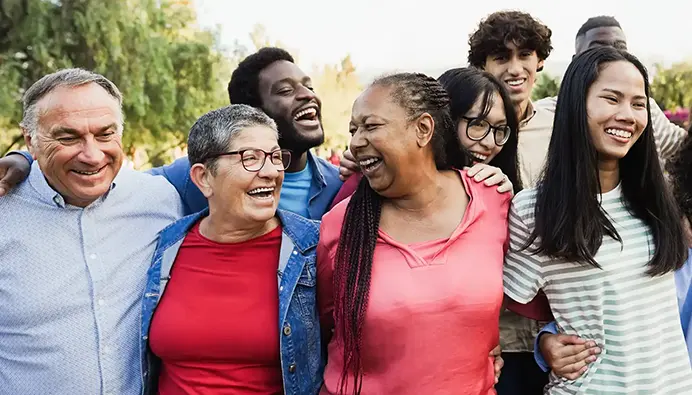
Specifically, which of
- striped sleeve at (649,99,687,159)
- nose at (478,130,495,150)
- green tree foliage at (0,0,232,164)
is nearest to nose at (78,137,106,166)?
nose at (478,130,495,150)

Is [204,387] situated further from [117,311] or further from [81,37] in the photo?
[81,37]

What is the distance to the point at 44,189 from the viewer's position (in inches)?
125

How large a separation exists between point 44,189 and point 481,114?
2.06 meters

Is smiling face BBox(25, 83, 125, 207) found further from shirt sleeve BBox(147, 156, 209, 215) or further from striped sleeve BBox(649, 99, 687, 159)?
striped sleeve BBox(649, 99, 687, 159)

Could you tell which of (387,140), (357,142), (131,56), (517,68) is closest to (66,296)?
(357,142)

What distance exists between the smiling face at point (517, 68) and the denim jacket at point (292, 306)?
→ 1672 millimetres

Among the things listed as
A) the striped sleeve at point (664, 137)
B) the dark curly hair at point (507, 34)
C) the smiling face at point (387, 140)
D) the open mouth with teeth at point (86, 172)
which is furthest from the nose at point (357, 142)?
the striped sleeve at point (664, 137)

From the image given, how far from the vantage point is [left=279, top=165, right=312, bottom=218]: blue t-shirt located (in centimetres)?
396

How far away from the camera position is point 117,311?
310 cm

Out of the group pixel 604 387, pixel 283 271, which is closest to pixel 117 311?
pixel 283 271

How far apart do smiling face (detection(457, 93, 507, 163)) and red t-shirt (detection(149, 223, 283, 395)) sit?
1.06m

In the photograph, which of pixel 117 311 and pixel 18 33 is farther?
pixel 18 33

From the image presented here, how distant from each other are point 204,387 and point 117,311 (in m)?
0.53

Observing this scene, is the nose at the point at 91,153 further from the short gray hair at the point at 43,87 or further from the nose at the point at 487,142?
the nose at the point at 487,142
